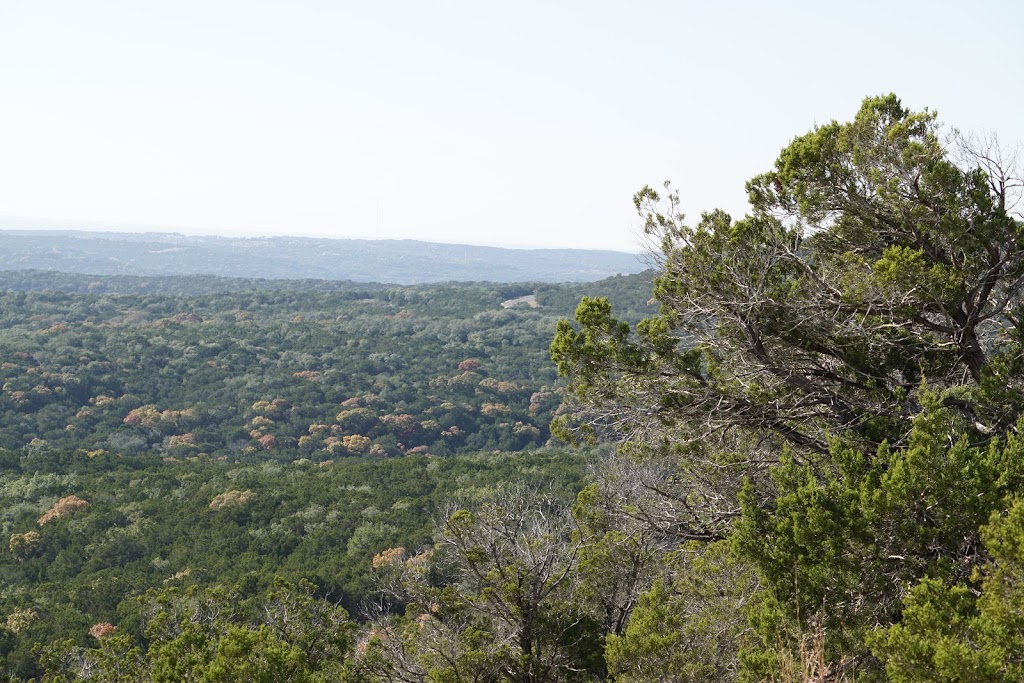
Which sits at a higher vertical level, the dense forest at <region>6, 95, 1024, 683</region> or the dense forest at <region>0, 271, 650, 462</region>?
→ the dense forest at <region>6, 95, 1024, 683</region>

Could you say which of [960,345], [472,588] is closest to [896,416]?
[960,345]

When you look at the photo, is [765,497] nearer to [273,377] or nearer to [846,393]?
[846,393]

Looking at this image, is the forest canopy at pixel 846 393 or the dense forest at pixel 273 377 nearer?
the forest canopy at pixel 846 393

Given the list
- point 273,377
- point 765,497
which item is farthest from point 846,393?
point 273,377

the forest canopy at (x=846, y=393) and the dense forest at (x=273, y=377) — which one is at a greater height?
the forest canopy at (x=846, y=393)

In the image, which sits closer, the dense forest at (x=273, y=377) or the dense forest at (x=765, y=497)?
the dense forest at (x=765, y=497)

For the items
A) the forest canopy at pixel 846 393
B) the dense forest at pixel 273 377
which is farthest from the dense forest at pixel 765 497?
the dense forest at pixel 273 377

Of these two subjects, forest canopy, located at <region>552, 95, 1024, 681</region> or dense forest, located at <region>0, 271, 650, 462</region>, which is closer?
forest canopy, located at <region>552, 95, 1024, 681</region>

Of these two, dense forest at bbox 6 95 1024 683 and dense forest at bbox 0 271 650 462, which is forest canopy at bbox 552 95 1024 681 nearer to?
dense forest at bbox 6 95 1024 683

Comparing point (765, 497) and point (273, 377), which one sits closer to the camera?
point (765, 497)

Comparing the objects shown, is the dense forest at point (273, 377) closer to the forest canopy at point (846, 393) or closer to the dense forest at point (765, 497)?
the dense forest at point (765, 497)

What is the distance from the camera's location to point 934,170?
640 cm

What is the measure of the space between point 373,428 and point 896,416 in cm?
5272

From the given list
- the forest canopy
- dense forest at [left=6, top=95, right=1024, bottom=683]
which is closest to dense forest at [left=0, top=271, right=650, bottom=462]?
dense forest at [left=6, top=95, right=1024, bottom=683]
